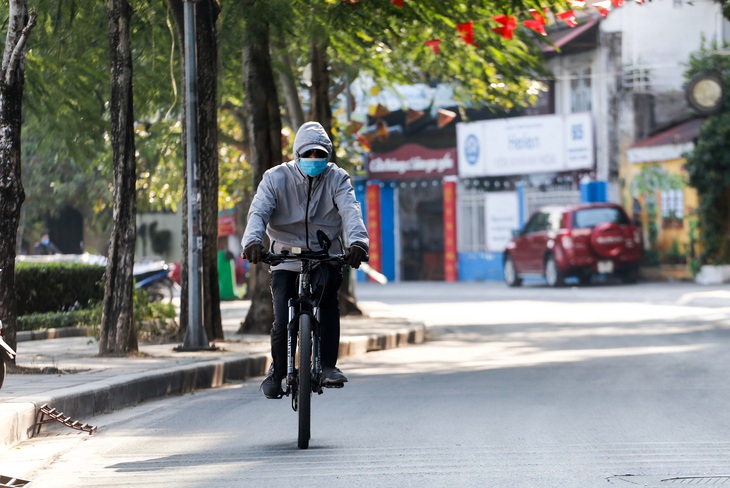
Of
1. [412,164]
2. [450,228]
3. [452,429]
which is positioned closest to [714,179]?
[450,228]

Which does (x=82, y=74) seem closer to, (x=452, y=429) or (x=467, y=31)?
(x=467, y=31)

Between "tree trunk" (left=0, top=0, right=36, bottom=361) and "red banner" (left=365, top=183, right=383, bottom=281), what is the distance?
108 feet

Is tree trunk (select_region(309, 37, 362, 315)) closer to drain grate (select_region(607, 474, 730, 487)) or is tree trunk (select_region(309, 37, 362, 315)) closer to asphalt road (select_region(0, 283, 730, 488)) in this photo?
asphalt road (select_region(0, 283, 730, 488))

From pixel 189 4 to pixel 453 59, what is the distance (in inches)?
268

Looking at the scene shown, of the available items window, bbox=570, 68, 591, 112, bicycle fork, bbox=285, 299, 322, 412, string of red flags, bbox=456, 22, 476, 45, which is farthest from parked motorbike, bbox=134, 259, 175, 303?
bicycle fork, bbox=285, 299, 322, 412

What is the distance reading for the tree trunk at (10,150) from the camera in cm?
1172

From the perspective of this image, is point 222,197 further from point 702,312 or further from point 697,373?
point 697,373

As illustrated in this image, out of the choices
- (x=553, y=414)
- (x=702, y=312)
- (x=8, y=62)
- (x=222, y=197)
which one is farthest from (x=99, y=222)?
(x=553, y=414)

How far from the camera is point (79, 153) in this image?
17531 mm

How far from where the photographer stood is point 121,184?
14.0 metres

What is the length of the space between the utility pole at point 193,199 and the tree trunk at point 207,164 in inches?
33.8

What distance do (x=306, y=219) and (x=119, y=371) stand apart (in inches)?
165

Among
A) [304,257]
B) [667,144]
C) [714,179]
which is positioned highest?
[667,144]

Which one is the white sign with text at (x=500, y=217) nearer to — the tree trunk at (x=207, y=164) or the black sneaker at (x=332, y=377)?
the tree trunk at (x=207, y=164)
